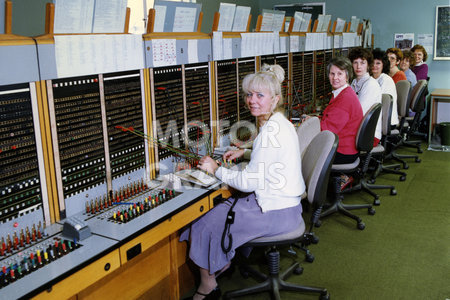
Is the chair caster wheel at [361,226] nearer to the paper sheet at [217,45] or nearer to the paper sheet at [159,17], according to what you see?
the paper sheet at [217,45]

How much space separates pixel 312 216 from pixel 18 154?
1.50 metres

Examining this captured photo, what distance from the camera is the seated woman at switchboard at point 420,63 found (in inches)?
233

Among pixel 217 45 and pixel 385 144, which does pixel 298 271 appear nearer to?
pixel 217 45

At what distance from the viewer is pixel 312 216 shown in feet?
7.62

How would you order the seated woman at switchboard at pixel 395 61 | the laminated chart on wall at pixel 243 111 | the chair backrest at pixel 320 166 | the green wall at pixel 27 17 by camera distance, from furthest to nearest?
the seated woman at switchboard at pixel 395 61 → the green wall at pixel 27 17 → the laminated chart on wall at pixel 243 111 → the chair backrest at pixel 320 166

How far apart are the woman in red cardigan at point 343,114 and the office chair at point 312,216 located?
90 cm

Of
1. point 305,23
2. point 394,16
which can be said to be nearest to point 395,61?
point 305,23

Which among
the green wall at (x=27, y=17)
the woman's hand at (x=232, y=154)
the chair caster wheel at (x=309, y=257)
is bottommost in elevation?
the chair caster wheel at (x=309, y=257)

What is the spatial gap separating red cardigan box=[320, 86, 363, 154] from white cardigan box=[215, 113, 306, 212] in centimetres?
115

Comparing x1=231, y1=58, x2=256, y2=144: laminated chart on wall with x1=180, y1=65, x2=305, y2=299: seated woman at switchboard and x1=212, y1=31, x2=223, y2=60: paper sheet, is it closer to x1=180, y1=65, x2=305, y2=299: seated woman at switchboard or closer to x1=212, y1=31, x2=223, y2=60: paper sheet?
x1=212, y1=31, x2=223, y2=60: paper sheet

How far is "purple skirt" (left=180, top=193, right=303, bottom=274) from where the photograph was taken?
2.08 m

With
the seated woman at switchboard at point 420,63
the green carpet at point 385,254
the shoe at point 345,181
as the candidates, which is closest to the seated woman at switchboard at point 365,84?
the shoe at point 345,181

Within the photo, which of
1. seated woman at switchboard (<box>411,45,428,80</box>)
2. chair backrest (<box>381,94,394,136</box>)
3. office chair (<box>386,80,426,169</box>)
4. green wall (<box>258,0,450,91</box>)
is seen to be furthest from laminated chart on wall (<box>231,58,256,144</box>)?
green wall (<box>258,0,450,91</box>)

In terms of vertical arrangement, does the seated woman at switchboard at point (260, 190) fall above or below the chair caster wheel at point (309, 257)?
above
